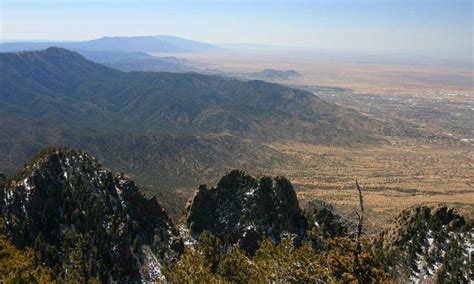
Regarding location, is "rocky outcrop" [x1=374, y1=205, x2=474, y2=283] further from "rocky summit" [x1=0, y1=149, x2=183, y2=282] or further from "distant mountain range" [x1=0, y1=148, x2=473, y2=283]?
"rocky summit" [x1=0, y1=149, x2=183, y2=282]

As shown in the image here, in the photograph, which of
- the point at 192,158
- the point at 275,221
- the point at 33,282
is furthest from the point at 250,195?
the point at 192,158

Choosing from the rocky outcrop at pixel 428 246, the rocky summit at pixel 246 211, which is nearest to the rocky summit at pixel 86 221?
the rocky summit at pixel 246 211

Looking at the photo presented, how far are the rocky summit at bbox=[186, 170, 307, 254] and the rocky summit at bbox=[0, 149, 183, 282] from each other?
6.40 metres

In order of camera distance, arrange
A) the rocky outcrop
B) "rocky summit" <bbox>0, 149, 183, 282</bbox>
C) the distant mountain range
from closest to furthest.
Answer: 1. "rocky summit" <bbox>0, 149, 183, 282</bbox>
2. the distant mountain range
3. the rocky outcrop

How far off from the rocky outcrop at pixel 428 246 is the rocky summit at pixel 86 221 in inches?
1192

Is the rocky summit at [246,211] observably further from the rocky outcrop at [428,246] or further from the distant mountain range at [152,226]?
the rocky outcrop at [428,246]

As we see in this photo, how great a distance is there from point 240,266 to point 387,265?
34.3 metres

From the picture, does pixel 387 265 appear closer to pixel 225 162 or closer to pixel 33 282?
→ pixel 33 282

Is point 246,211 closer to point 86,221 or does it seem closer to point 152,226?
point 152,226

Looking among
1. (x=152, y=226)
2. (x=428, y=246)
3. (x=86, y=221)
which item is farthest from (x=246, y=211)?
(x=428, y=246)

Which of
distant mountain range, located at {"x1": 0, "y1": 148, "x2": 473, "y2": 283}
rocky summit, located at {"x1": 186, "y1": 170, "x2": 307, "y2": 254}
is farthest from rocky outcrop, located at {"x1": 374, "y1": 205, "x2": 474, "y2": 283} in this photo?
rocky summit, located at {"x1": 186, "y1": 170, "x2": 307, "y2": 254}

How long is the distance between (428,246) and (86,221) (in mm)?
46438

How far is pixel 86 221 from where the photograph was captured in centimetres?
6644

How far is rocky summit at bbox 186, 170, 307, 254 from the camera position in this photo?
76500 millimetres
